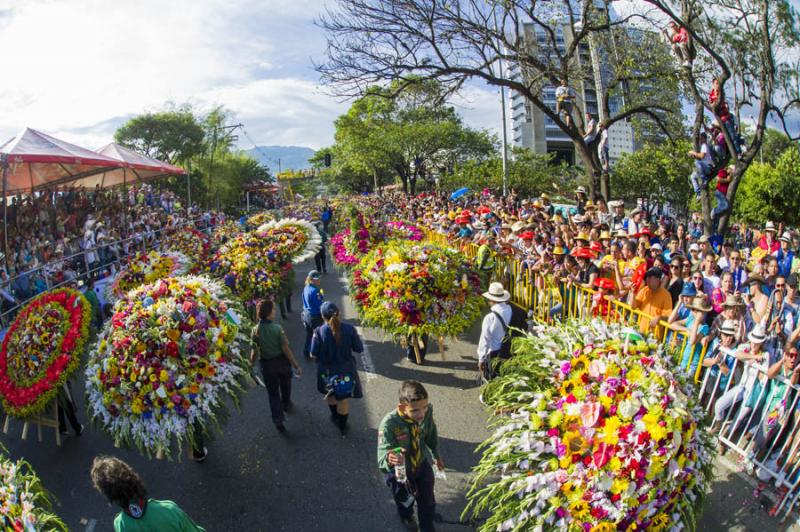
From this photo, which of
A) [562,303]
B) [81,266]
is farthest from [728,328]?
[81,266]

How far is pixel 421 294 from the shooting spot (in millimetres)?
7660

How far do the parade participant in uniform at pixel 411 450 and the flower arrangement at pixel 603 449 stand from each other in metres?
0.71

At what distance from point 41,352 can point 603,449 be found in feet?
20.4

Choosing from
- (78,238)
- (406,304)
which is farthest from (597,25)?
(78,238)

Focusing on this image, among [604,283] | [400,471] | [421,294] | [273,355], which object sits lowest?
[400,471]

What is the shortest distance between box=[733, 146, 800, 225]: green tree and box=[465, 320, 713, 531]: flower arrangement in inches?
896

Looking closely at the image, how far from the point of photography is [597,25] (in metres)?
11.6

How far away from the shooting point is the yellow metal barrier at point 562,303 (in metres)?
6.02

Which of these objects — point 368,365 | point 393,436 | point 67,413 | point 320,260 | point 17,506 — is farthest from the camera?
point 320,260

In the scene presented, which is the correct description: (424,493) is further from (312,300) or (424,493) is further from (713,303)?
(713,303)

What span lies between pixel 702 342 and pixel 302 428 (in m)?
4.89

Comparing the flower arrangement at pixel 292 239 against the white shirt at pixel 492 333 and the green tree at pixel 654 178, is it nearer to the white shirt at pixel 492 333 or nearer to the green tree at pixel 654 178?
the white shirt at pixel 492 333

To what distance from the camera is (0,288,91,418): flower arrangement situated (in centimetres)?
581

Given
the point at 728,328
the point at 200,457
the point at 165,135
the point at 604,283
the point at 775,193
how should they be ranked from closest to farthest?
1. the point at 728,328
2. the point at 200,457
3. the point at 604,283
4. the point at 775,193
5. the point at 165,135
